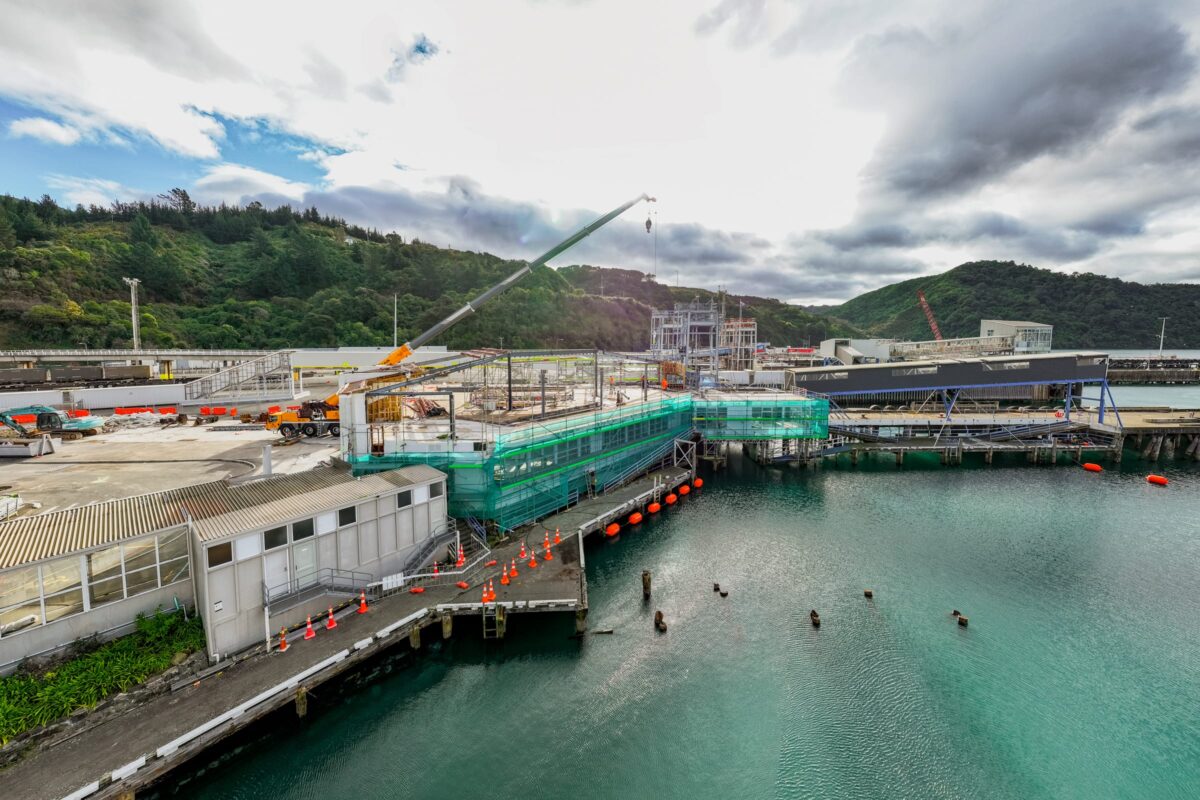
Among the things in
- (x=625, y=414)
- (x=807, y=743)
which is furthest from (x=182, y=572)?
(x=625, y=414)

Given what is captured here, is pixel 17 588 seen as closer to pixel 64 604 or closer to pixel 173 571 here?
pixel 64 604

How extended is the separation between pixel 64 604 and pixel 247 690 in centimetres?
629

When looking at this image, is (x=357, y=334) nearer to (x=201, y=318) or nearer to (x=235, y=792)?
(x=201, y=318)

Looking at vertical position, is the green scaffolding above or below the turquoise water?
above

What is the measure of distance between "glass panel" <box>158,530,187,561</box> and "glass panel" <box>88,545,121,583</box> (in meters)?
1.05

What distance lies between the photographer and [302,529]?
16.6 meters

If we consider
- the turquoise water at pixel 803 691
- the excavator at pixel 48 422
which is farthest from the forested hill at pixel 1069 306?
the excavator at pixel 48 422

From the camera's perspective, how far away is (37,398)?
44.1m

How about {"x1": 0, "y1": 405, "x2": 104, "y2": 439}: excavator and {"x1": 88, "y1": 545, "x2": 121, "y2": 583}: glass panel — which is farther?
{"x1": 0, "y1": 405, "x2": 104, "y2": 439}: excavator

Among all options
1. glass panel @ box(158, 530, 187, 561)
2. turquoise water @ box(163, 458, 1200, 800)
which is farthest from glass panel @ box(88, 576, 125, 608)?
turquoise water @ box(163, 458, 1200, 800)

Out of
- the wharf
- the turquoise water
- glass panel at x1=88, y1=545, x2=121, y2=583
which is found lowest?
the turquoise water

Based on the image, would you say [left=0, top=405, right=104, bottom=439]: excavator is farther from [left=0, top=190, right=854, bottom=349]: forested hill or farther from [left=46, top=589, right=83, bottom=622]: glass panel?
[left=0, top=190, right=854, bottom=349]: forested hill

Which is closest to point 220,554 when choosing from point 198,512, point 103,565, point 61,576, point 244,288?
point 198,512

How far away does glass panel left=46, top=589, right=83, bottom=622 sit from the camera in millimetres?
13789
